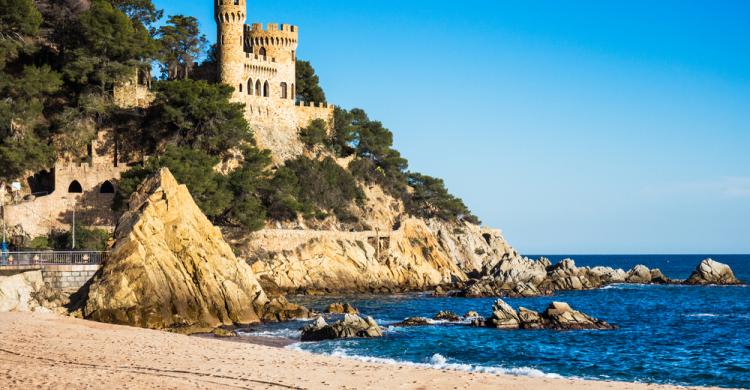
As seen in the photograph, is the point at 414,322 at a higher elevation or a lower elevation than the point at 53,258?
lower

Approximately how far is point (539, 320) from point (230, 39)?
1552 inches

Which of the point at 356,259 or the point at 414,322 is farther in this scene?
the point at 356,259

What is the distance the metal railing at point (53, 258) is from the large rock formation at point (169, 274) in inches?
62.2

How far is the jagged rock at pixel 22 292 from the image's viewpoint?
104 ft

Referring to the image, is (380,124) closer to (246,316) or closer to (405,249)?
(405,249)

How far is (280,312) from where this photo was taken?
134 ft

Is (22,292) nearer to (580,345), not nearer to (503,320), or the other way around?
(503,320)

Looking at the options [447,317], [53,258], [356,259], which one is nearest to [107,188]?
[53,258]

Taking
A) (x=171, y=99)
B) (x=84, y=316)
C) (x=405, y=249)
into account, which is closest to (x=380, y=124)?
(x=405, y=249)

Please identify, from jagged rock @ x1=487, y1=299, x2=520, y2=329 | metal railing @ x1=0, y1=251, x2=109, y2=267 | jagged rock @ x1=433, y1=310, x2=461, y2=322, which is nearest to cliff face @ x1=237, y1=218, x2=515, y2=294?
jagged rock @ x1=433, y1=310, x2=461, y2=322

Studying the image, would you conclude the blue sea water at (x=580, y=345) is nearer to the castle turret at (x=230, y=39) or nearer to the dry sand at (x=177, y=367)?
the dry sand at (x=177, y=367)

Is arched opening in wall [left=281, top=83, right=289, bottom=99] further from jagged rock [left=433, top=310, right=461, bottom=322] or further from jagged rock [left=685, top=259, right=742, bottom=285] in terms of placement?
jagged rock [left=685, top=259, right=742, bottom=285]

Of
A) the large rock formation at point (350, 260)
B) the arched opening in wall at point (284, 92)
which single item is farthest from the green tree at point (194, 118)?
the arched opening in wall at point (284, 92)

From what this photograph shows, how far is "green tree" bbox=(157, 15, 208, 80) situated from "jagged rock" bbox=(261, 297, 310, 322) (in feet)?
114
